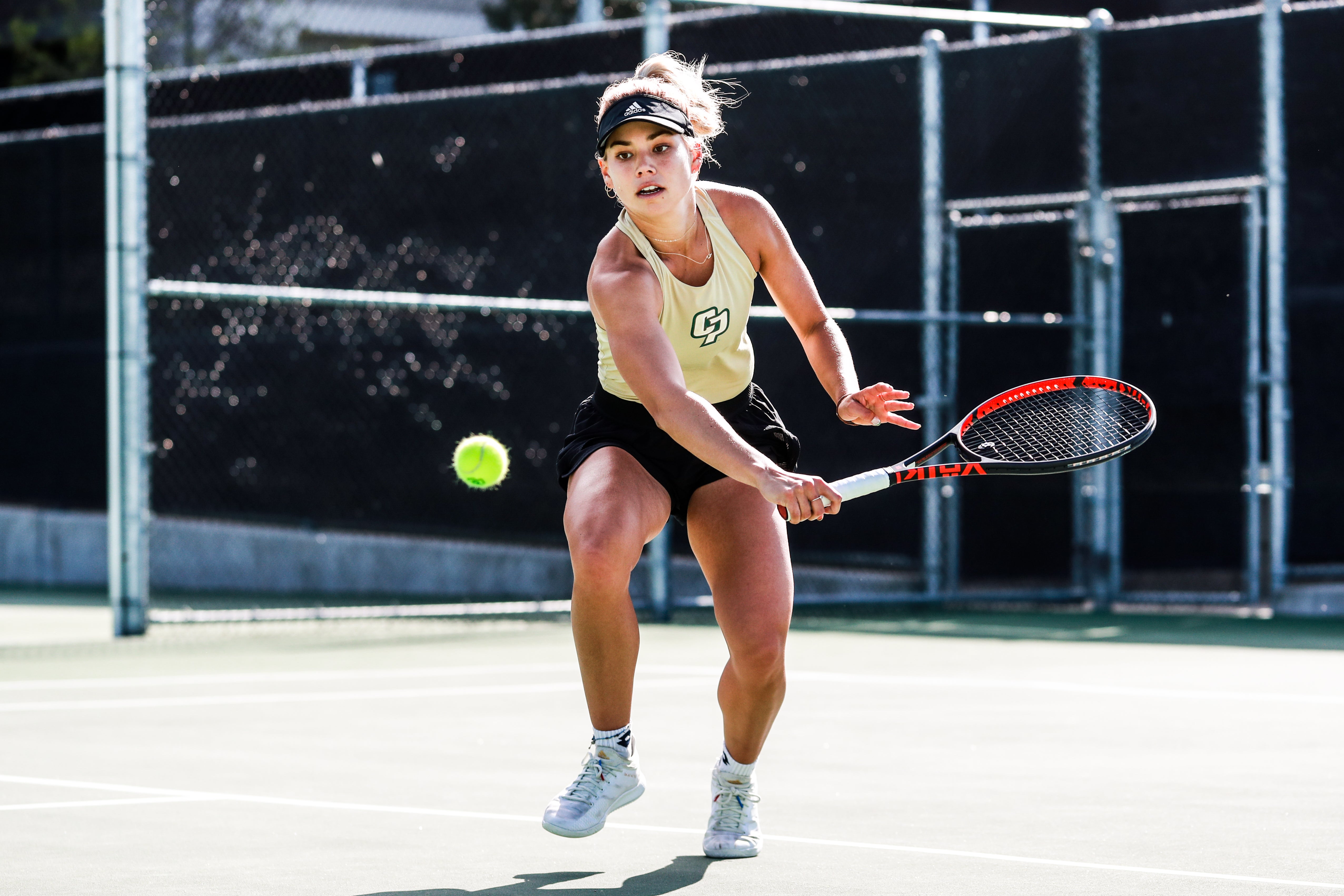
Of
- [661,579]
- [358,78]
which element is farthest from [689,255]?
[358,78]

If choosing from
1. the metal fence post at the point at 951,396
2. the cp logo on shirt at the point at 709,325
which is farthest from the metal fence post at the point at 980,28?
the cp logo on shirt at the point at 709,325

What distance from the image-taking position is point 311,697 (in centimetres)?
695

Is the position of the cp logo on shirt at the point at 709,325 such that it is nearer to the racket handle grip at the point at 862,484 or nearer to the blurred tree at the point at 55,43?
the racket handle grip at the point at 862,484

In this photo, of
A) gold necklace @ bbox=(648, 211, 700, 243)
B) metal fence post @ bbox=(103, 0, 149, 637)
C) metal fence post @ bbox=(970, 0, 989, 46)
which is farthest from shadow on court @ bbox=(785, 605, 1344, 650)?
gold necklace @ bbox=(648, 211, 700, 243)

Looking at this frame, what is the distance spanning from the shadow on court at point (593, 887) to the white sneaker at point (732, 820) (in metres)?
0.06

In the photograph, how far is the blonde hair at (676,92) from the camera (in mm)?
4020

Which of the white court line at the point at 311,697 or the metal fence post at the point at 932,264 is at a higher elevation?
the metal fence post at the point at 932,264

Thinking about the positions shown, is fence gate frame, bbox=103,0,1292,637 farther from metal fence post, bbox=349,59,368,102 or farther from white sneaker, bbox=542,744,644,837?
white sneaker, bbox=542,744,644,837

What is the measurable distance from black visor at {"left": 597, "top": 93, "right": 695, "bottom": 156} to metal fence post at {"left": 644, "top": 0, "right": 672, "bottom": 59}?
5.68 metres

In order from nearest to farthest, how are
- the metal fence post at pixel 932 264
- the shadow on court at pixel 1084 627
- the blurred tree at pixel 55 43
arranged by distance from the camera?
the shadow on court at pixel 1084 627 → the metal fence post at pixel 932 264 → the blurred tree at pixel 55 43

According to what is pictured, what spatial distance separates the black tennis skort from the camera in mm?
4109

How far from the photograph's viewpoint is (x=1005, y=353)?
10.6 metres

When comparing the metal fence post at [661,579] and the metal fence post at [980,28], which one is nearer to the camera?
the metal fence post at [661,579]

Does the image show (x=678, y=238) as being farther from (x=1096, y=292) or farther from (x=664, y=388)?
(x=1096, y=292)
